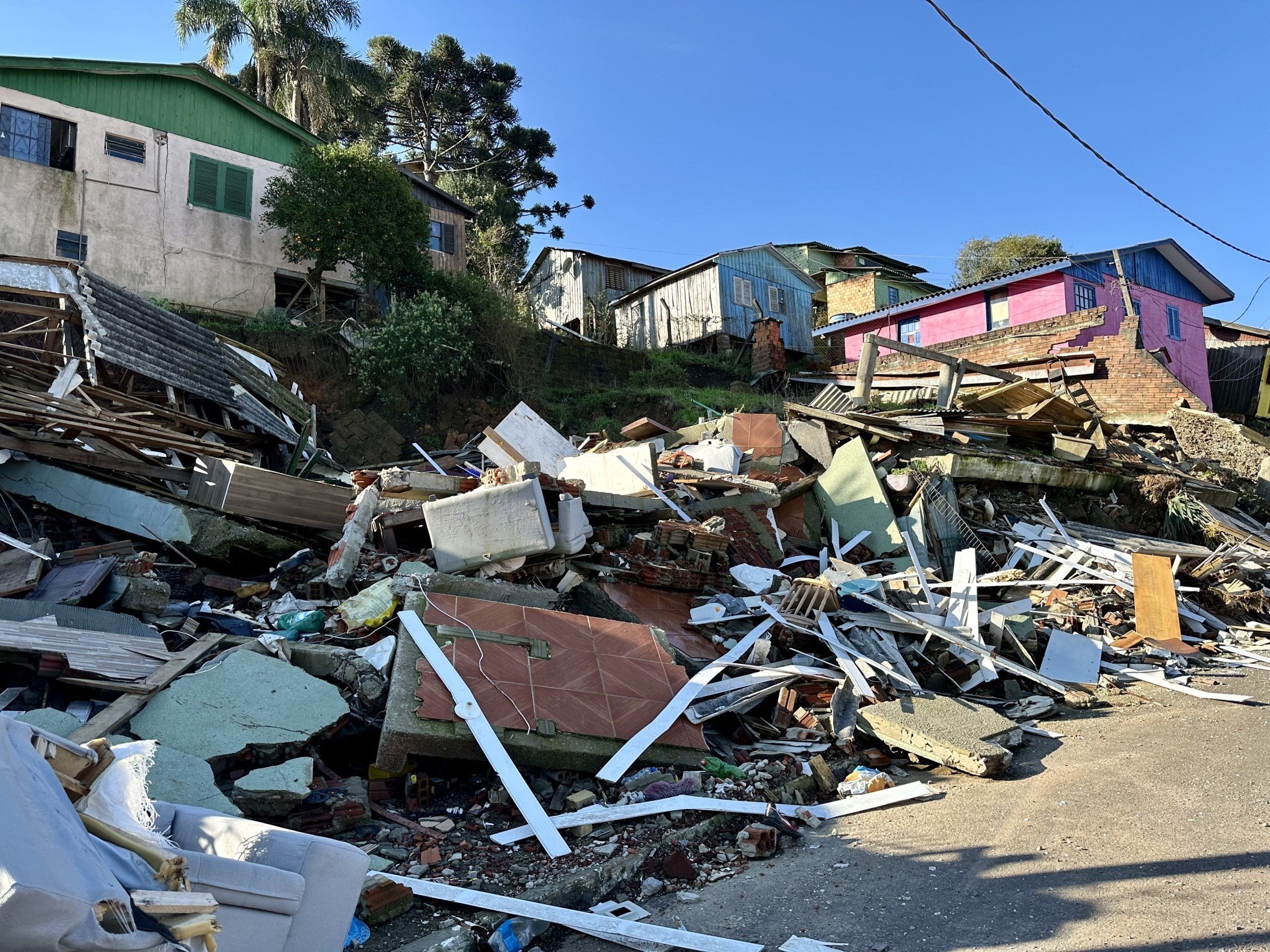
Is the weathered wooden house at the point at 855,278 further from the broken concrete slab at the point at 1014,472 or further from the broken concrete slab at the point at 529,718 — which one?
the broken concrete slab at the point at 529,718

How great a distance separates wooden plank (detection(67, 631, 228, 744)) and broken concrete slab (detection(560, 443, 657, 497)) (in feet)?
16.7

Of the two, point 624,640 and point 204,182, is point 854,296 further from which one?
point 624,640

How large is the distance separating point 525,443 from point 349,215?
8.45 m

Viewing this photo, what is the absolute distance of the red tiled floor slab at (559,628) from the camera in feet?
19.5

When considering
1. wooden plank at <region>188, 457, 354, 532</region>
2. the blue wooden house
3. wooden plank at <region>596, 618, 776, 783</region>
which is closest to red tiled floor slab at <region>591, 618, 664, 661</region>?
wooden plank at <region>596, 618, 776, 783</region>

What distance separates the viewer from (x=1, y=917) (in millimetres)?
1903

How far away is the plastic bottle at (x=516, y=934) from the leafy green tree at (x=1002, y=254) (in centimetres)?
3376

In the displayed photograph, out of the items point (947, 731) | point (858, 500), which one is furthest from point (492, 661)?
point (858, 500)

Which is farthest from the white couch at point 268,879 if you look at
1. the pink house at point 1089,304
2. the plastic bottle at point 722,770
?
the pink house at point 1089,304

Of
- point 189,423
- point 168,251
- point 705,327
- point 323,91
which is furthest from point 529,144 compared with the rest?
point 189,423

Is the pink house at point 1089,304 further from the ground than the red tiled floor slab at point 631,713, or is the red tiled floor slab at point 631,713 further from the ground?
the pink house at point 1089,304

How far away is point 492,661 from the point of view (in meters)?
5.52

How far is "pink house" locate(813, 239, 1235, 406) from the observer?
21219mm

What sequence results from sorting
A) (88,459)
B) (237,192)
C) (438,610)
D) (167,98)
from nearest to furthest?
(438,610), (88,459), (167,98), (237,192)
